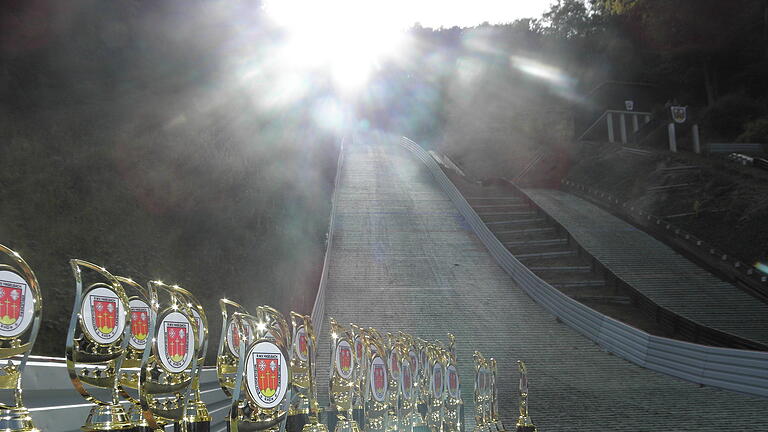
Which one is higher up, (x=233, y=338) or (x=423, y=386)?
(x=233, y=338)

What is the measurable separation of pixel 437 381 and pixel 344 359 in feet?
5.84

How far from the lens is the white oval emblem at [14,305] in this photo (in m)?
2.71

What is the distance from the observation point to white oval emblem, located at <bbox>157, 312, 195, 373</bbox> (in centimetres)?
324

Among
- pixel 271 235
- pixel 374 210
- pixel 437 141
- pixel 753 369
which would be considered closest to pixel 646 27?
pixel 437 141

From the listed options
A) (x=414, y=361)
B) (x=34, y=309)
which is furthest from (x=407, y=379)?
(x=34, y=309)

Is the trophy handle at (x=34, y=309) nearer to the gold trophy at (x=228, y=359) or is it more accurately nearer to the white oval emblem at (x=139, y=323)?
the white oval emblem at (x=139, y=323)

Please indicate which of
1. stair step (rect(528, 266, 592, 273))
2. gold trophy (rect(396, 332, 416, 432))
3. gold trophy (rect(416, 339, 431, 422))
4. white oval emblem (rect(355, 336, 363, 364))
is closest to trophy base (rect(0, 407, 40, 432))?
white oval emblem (rect(355, 336, 363, 364))

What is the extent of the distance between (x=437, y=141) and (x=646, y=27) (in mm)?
27544

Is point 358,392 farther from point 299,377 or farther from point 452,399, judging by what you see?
point 452,399

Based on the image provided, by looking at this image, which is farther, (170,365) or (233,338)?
(233,338)

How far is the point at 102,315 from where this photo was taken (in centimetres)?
312

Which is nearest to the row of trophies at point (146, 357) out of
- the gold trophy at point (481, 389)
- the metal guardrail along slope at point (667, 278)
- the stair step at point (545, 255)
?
the gold trophy at point (481, 389)

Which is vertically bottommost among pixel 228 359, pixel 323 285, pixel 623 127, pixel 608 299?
pixel 608 299

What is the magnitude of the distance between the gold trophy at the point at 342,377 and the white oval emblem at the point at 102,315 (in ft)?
5.74
